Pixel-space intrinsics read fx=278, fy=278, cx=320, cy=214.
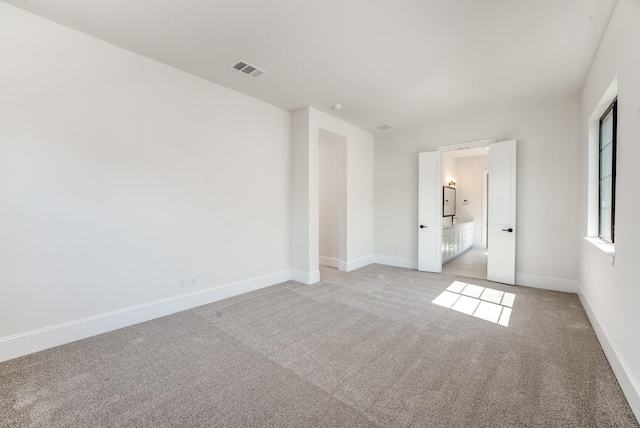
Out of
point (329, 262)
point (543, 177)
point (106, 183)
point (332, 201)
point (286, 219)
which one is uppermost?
point (543, 177)

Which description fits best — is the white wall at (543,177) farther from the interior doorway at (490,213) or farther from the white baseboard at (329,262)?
the white baseboard at (329,262)

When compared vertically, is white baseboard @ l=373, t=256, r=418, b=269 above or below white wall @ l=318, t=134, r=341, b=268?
below

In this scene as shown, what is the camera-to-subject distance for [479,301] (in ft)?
12.2

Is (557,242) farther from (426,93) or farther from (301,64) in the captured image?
(301,64)

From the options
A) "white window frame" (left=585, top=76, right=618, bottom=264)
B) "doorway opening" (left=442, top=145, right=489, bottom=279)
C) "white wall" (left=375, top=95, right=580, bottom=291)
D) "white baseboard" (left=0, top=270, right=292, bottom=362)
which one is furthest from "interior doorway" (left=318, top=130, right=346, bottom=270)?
"white window frame" (left=585, top=76, right=618, bottom=264)

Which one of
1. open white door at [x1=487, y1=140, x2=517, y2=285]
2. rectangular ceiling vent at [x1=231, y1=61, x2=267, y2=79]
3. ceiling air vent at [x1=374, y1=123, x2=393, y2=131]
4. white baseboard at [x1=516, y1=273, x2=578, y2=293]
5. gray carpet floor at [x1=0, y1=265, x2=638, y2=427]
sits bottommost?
gray carpet floor at [x1=0, y1=265, x2=638, y2=427]

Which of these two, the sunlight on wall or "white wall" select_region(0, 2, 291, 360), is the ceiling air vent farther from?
the sunlight on wall

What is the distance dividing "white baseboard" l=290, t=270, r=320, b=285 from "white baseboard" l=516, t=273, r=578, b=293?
330 centimetres

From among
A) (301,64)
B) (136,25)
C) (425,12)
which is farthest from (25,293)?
(425,12)

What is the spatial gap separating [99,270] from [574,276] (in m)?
6.16

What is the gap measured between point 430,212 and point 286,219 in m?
2.78

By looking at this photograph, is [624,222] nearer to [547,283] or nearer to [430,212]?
[547,283]

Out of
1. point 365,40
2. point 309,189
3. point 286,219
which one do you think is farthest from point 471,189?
point 365,40

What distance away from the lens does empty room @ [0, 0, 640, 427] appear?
6.32 ft
